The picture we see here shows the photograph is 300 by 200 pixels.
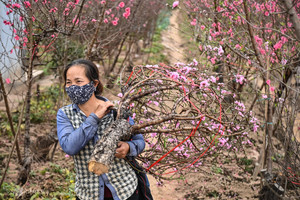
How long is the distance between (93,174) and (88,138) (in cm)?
27

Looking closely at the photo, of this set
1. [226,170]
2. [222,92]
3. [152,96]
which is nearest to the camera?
[152,96]

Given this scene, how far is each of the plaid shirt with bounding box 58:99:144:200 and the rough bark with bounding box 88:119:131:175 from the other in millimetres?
116

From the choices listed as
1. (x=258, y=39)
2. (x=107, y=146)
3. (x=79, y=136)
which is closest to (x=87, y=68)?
(x=79, y=136)

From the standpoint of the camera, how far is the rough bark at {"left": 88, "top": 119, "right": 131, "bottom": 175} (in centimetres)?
176

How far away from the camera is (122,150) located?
1956 mm

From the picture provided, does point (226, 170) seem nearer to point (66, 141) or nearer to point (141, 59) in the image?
point (66, 141)

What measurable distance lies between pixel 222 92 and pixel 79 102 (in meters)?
2.30

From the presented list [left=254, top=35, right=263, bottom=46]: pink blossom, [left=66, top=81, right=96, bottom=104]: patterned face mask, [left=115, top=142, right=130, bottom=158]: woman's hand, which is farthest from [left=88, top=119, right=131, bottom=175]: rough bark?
[left=254, top=35, right=263, bottom=46]: pink blossom

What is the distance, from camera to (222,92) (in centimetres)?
399

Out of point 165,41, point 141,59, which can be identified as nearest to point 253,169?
point 141,59

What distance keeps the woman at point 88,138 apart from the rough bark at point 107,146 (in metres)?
0.09

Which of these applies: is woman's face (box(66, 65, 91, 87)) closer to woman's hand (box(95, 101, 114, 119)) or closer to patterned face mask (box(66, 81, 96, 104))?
patterned face mask (box(66, 81, 96, 104))

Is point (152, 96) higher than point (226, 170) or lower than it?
higher

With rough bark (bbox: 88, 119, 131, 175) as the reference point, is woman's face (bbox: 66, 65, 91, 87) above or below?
above
